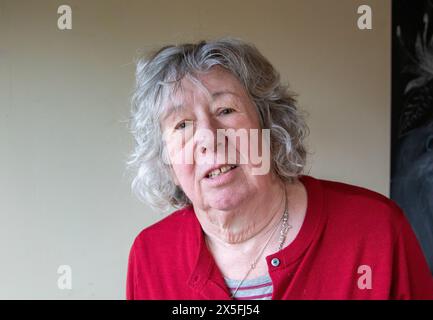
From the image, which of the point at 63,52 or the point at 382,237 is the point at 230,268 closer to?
the point at 382,237

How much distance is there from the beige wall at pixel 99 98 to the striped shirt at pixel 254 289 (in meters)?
0.98

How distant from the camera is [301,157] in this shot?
1.21m

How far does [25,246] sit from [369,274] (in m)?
1.49

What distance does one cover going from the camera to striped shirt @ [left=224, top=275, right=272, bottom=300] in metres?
1.06

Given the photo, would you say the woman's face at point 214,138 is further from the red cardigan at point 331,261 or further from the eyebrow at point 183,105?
the red cardigan at point 331,261

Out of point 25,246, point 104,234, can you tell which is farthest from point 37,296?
point 104,234

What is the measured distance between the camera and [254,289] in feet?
3.51

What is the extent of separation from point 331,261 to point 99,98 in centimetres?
127

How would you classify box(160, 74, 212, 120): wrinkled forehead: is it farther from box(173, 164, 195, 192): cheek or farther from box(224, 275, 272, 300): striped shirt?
box(224, 275, 272, 300): striped shirt

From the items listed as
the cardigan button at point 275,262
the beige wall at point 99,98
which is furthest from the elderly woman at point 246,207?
the beige wall at point 99,98

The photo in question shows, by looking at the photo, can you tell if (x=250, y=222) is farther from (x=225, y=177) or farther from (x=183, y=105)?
(x=183, y=105)

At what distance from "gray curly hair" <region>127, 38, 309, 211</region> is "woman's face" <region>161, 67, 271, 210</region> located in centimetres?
3

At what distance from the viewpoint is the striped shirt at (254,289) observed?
1.06m

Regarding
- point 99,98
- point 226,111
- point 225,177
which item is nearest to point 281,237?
point 225,177
